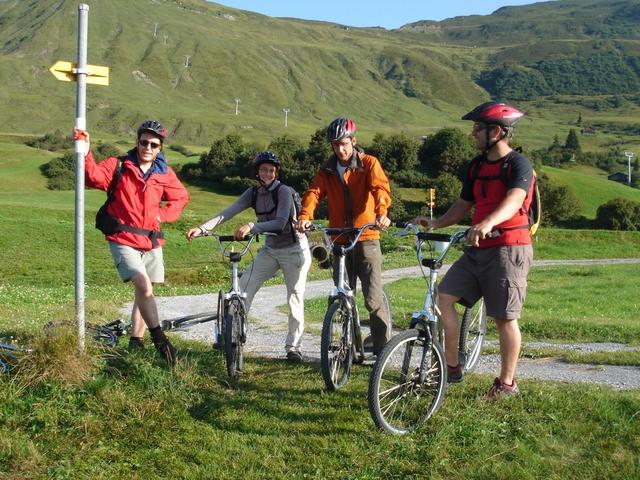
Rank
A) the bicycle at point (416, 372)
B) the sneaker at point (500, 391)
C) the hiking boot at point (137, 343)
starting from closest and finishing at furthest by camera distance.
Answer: the bicycle at point (416, 372) < the sneaker at point (500, 391) < the hiking boot at point (137, 343)

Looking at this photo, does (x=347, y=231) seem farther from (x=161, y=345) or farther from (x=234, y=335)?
(x=161, y=345)

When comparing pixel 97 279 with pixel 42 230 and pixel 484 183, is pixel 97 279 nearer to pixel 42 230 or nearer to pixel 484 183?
pixel 42 230

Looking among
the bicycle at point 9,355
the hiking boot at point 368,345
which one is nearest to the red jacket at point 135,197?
the bicycle at point 9,355

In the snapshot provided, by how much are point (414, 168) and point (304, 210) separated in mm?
66004

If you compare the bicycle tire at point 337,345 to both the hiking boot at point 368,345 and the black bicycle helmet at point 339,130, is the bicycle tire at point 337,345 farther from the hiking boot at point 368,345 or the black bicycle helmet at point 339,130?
the black bicycle helmet at point 339,130

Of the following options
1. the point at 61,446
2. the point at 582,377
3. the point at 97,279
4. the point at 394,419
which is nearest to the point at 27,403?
the point at 61,446

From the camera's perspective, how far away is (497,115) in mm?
5816

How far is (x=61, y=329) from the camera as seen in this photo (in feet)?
20.9

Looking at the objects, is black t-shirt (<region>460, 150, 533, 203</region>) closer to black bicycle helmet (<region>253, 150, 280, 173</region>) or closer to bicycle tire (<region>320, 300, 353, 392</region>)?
bicycle tire (<region>320, 300, 353, 392</region>)

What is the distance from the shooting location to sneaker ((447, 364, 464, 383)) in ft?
20.8

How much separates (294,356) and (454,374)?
7.13 feet

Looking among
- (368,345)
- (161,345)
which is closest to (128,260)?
(161,345)

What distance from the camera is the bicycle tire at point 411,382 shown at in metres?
5.54

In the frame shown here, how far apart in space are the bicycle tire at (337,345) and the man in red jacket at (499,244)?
3.36ft
